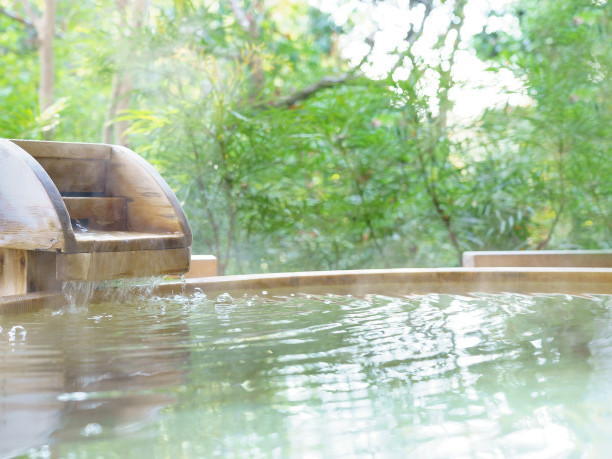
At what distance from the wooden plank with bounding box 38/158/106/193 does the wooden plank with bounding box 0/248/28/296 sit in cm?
39

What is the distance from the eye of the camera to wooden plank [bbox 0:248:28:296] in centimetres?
226

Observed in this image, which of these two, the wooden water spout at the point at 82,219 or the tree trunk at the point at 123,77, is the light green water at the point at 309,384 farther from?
Result: the tree trunk at the point at 123,77

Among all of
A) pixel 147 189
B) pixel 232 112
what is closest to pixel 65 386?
pixel 147 189

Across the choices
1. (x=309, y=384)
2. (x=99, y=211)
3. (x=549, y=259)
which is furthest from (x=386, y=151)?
(x=309, y=384)

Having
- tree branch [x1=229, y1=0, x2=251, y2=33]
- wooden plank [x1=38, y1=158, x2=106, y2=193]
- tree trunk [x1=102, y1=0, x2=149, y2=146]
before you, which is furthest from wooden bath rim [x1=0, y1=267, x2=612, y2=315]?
tree branch [x1=229, y1=0, x2=251, y2=33]

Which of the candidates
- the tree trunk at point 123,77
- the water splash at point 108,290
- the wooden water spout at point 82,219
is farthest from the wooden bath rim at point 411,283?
the tree trunk at point 123,77

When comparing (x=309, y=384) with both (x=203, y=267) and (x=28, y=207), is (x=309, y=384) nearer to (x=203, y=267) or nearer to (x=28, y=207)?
(x=28, y=207)

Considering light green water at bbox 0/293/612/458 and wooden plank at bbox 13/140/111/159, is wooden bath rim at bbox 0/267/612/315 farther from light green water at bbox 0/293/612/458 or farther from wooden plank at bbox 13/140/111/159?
wooden plank at bbox 13/140/111/159

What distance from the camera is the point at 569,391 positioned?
1.09 metres

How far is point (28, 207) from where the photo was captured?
7.04 feet

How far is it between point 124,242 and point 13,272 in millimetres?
452

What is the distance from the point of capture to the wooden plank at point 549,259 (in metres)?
3.10

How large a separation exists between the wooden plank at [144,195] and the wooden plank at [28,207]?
0.48 metres

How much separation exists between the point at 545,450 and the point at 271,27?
6.55 m
